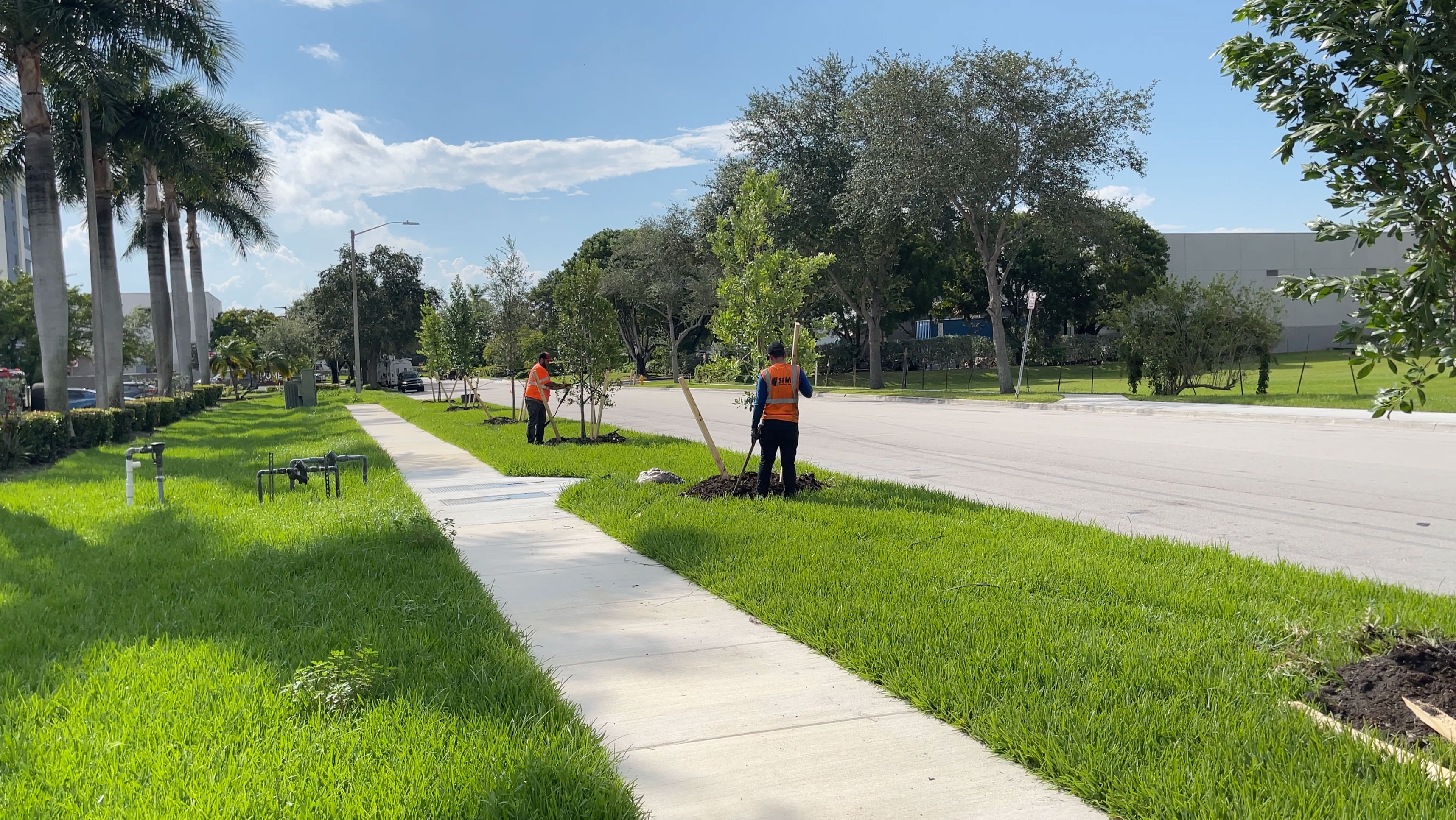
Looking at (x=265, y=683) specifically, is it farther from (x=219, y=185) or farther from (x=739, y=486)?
(x=219, y=185)

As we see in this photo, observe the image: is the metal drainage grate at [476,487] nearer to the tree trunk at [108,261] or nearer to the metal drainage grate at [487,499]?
the metal drainage grate at [487,499]

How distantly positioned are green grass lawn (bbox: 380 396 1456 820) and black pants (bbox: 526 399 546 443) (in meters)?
8.69

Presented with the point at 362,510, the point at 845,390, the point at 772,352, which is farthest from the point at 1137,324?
the point at 362,510

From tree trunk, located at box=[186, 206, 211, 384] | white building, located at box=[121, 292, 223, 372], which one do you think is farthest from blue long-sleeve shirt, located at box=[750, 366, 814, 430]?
white building, located at box=[121, 292, 223, 372]

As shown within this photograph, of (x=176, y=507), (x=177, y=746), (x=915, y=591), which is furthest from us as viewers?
(x=176, y=507)

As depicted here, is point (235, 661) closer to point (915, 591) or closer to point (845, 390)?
point (915, 591)

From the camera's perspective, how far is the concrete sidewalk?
146 inches

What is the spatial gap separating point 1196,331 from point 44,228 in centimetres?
2841

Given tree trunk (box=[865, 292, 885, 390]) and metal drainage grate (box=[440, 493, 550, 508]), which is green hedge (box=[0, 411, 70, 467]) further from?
tree trunk (box=[865, 292, 885, 390])

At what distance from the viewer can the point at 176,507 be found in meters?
10.9

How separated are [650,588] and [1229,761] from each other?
13.9 ft

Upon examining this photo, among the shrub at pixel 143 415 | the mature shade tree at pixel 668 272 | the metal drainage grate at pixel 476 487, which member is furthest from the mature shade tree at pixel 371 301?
the metal drainage grate at pixel 476 487

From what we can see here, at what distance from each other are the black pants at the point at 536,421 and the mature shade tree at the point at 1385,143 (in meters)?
15.0

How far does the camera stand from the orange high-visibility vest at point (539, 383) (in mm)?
18312
